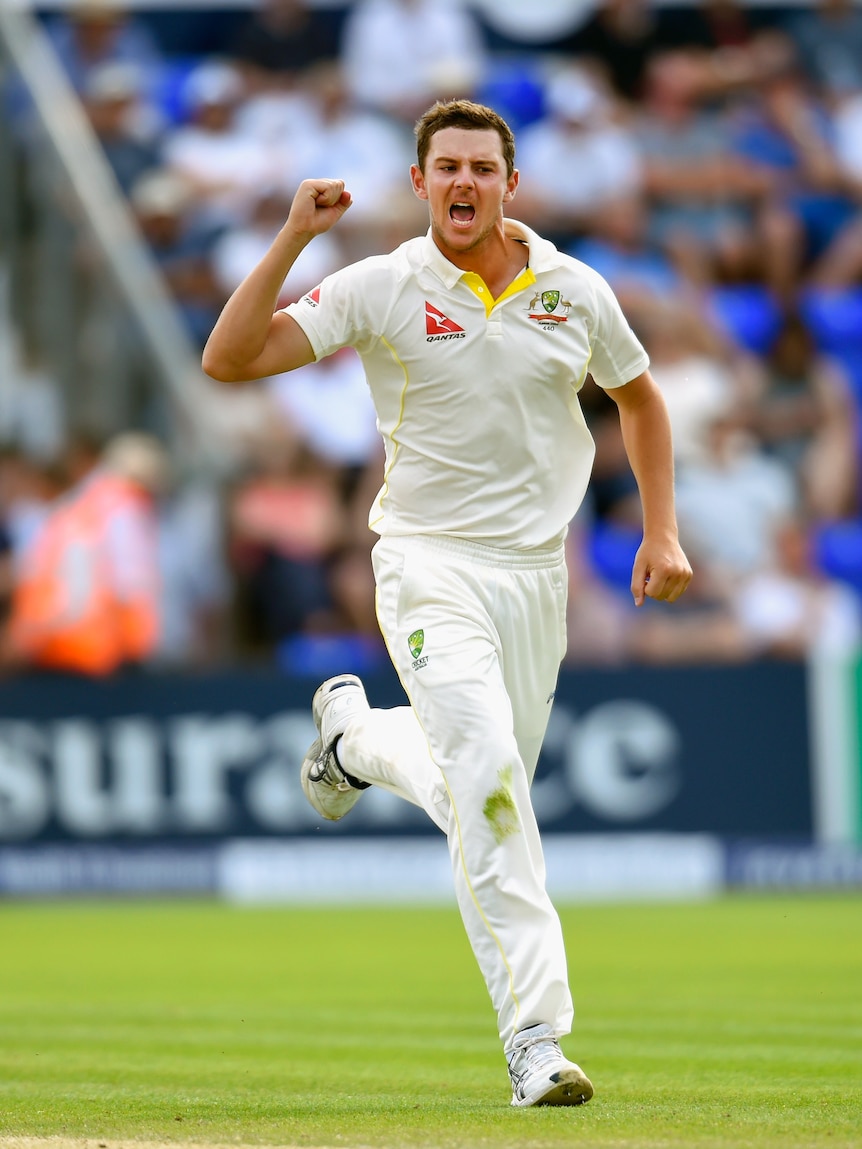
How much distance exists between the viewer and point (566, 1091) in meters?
4.54

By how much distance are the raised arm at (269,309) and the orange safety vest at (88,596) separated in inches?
290

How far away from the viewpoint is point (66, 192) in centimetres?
1393

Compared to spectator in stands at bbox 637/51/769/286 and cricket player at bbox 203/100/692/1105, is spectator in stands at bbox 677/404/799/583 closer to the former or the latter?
spectator in stands at bbox 637/51/769/286

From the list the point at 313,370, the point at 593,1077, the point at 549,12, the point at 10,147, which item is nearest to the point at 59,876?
the point at 313,370

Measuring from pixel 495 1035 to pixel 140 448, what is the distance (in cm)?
680

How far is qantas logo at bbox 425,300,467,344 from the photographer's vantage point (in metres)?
4.96

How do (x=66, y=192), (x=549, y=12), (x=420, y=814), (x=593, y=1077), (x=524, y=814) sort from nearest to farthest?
1. (x=524, y=814)
2. (x=593, y=1077)
3. (x=420, y=814)
4. (x=66, y=192)
5. (x=549, y=12)

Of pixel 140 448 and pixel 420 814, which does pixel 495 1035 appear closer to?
pixel 420 814

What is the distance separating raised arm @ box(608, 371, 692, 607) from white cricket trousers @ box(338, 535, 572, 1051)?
0.74 feet

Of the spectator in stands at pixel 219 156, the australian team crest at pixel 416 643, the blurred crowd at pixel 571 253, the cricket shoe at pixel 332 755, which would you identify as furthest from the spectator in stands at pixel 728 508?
the australian team crest at pixel 416 643

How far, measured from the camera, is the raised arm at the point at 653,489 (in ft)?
16.6

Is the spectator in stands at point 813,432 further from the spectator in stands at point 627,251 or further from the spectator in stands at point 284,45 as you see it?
the spectator in stands at point 284,45

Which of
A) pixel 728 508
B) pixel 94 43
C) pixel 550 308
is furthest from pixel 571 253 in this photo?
pixel 550 308

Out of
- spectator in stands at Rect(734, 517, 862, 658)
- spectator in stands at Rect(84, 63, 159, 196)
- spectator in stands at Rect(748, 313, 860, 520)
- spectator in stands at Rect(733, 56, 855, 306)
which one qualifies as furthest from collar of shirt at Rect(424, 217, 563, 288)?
spectator in stands at Rect(84, 63, 159, 196)
